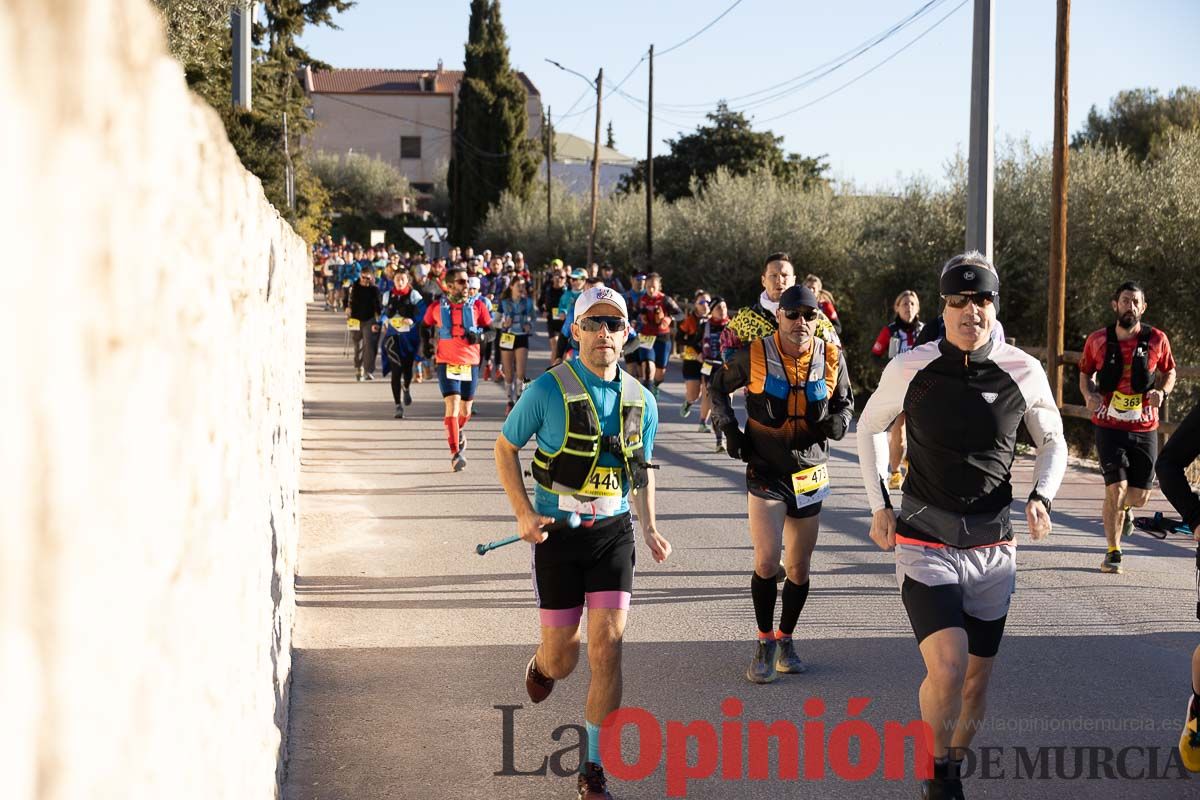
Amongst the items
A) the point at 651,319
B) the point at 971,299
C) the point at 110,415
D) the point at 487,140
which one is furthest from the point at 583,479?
the point at 487,140

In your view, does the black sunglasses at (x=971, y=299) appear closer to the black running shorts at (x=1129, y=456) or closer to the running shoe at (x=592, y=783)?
the running shoe at (x=592, y=783)

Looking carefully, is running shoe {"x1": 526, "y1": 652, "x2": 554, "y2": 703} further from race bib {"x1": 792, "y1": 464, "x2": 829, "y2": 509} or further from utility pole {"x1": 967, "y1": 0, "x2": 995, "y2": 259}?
utility pole {"x1": 967, "y1": 0, "x2": 995, "y2": 259}

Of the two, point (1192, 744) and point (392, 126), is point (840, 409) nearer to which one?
point (1192, 744)

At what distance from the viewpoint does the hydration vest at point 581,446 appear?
17.0 ft

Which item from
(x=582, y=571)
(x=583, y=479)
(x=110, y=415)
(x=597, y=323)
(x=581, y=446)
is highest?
(x=597, y=323)

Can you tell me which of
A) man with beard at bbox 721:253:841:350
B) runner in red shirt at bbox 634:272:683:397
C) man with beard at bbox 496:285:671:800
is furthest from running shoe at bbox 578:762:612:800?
runner in red shirt at bbox 634:272:683:397

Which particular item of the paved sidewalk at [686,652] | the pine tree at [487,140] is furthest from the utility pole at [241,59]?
the pine tree at [487,140]

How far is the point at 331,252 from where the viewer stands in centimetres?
6206

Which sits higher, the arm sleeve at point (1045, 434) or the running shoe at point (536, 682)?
the arm sleeve at point (1045, 434)

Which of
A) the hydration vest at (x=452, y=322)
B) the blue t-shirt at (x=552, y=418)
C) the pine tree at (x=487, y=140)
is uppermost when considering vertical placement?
the pine tree at (x=487, y=140)

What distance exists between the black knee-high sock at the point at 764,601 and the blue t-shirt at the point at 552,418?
5.17 feet

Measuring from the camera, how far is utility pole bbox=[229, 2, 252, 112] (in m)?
17.5

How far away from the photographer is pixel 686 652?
704 centimetres

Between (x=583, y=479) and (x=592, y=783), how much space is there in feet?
3.72
